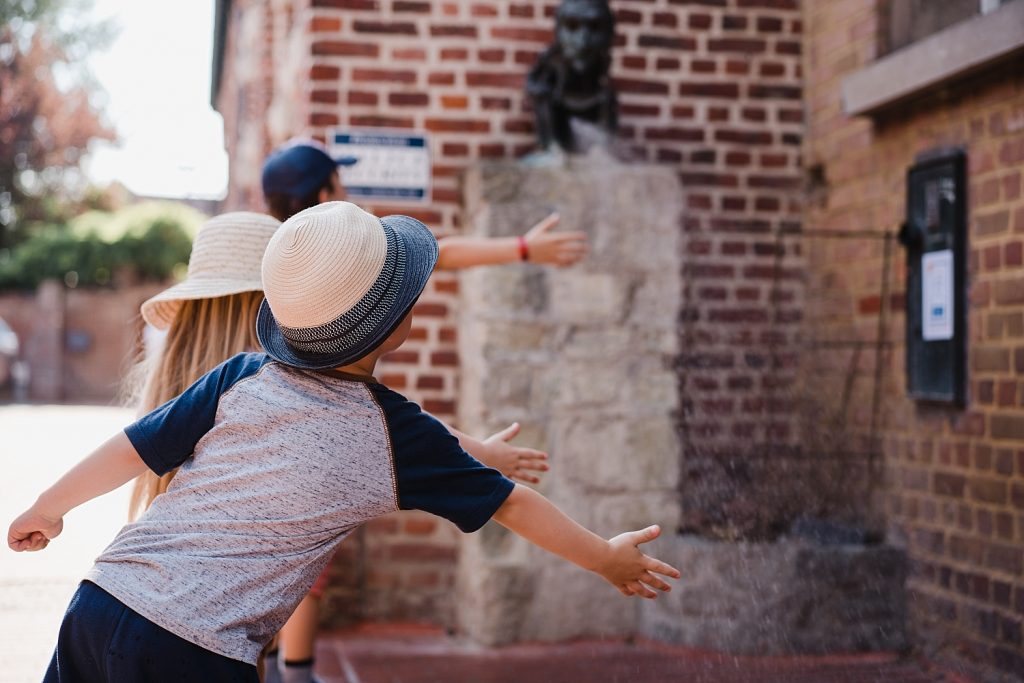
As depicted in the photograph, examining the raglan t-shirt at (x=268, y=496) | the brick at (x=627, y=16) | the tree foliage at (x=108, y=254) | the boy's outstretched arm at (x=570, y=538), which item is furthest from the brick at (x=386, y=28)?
the tree foliage at (x=108, y=254)

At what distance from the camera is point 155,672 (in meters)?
2.02

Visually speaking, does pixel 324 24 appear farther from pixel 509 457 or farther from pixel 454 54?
pixel 509 457

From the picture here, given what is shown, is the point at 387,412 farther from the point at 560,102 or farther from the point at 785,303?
the point at 785,303

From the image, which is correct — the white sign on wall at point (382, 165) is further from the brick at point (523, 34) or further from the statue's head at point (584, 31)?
the statue's head at point (584, 31)

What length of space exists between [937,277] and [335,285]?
3.02 metres

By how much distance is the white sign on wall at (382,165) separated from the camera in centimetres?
498

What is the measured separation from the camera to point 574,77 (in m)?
4.84

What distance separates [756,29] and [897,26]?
0.76 metres

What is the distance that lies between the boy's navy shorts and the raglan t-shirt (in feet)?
0.07

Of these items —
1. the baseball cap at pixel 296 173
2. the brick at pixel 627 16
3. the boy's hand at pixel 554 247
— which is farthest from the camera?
the brick at pixel 627 16

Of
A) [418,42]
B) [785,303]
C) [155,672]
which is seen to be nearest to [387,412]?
[155,672]

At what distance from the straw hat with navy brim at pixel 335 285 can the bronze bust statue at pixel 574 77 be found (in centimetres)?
276

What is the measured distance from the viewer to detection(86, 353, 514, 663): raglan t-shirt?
207 cm

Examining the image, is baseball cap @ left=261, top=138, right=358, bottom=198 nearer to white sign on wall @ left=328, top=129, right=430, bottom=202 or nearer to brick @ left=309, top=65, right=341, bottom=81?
white sign on wall @ left=328, top=129, right=430, bottom=202
